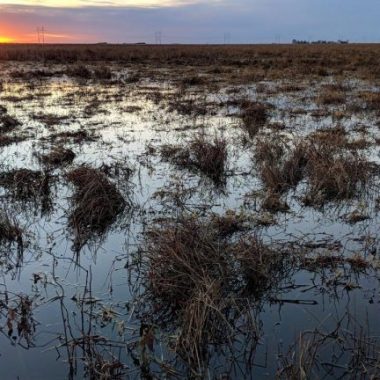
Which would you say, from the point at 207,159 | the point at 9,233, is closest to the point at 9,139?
the point at 207,159

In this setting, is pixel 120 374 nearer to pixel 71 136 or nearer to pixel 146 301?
pixel 146 301

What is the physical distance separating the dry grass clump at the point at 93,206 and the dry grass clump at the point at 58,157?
271cm

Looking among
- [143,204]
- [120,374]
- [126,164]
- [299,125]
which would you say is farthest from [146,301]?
[299,125]

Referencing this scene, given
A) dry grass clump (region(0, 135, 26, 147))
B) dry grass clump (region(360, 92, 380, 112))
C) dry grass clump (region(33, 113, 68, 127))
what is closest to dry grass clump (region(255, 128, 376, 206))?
dry grass clump (region(0, 135, 26, 147))

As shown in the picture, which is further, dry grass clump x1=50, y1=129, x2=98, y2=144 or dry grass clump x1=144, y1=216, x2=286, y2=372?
dry grass clump x1=50, y1=129, x2=98, y2=144

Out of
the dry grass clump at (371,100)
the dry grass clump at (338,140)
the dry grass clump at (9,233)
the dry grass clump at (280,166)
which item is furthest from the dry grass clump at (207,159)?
the dry grass clump at (371,100)

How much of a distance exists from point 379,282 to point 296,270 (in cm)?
94

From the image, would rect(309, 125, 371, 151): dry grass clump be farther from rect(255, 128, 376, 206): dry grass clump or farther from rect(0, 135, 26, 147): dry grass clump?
rect(0, 135, 26, 147): dry grass clump

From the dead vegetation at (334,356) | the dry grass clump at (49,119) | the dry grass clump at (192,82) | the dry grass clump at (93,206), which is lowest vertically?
the dead vegetation at (334,356)

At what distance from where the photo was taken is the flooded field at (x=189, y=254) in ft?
15.7

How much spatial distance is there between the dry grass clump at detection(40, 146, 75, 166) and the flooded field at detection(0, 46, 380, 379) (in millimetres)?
43

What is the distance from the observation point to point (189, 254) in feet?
19.2

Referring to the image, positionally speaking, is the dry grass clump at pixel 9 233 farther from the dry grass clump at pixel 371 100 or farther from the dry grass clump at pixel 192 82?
the dry grass clump at pixel 192 82

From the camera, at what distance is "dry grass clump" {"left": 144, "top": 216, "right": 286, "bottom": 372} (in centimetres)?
487
